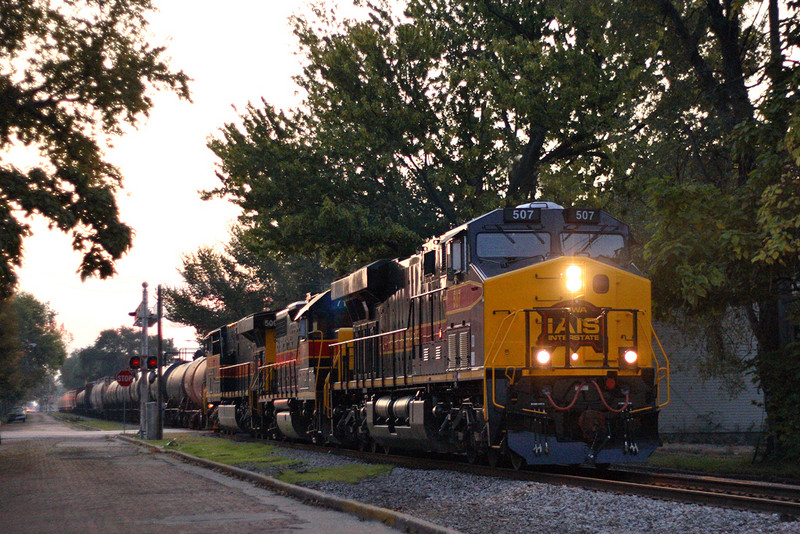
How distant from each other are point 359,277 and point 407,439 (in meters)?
4.54

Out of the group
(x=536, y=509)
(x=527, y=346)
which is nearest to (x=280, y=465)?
(x=527, y=346)

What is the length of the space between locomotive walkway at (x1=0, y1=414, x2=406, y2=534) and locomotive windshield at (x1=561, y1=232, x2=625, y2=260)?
6.09 m

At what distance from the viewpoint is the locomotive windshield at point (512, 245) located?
14.7 m

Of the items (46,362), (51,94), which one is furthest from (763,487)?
(46,362)

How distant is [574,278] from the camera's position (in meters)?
14.1

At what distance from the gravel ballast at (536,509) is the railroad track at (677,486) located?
696 mm

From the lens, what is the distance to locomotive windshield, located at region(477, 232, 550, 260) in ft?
48.3

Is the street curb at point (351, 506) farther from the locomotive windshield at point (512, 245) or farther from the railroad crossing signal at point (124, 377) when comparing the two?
the railroad crossing signal at point (124, 377)

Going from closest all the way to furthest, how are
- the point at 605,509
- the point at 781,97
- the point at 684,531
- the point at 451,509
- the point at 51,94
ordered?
the point at 684,531, the point at 605,509, the point at 451,509, the point at 781,97, the point at 51,94

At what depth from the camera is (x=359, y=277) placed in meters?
20.1

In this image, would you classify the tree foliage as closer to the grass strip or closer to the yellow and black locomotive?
the grass strip

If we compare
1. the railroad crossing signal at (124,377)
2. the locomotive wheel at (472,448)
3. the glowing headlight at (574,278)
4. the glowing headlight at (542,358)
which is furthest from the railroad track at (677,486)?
the railroad crossing signal at (124,377)

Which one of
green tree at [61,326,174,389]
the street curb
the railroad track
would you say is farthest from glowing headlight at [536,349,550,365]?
green tree at [61,326,174,389]

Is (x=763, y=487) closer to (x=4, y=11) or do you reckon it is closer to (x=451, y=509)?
(x=451, y=509)
